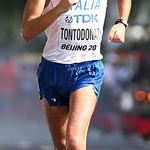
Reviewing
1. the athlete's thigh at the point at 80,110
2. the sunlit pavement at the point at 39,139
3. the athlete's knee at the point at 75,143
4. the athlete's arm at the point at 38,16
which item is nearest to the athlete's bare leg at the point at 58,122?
the athlete's thigh at the point at 80,110

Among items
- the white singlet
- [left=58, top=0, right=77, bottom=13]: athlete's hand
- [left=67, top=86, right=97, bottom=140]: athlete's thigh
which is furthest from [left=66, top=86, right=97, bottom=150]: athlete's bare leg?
[left=58, top=0, right=77, bottom=13]: athlete's hand

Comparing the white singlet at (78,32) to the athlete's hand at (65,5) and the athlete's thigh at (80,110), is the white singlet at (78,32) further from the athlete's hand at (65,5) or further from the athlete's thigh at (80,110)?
the athlete's hand at (65,5)

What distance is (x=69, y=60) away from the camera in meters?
5.09

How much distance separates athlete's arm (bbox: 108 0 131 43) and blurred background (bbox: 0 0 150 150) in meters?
6.13

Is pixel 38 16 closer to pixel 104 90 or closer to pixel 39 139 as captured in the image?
pixel 39 139

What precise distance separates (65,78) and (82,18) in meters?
0.41

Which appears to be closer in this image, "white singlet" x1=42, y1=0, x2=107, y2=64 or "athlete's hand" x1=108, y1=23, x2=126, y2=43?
"athlete's hand" x1=108, y1=23, x2=126, y2=43

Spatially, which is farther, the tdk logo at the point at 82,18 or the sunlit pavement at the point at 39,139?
the sunlit pavement at the point at 39,139

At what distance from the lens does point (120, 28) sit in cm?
503

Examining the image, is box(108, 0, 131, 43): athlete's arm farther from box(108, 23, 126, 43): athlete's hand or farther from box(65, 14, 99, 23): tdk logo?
box(65, 14, 99, 23): tdk logo

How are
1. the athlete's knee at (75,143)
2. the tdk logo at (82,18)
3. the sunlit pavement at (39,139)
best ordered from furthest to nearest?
1. the sunlit pavement at (39,139)
2. the tdk logo at (82,18)
3. the athlete's knee at (75,143)

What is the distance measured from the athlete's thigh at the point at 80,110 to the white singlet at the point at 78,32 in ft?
0.76

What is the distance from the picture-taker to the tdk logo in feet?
16.6

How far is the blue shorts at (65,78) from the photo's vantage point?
5070mm
